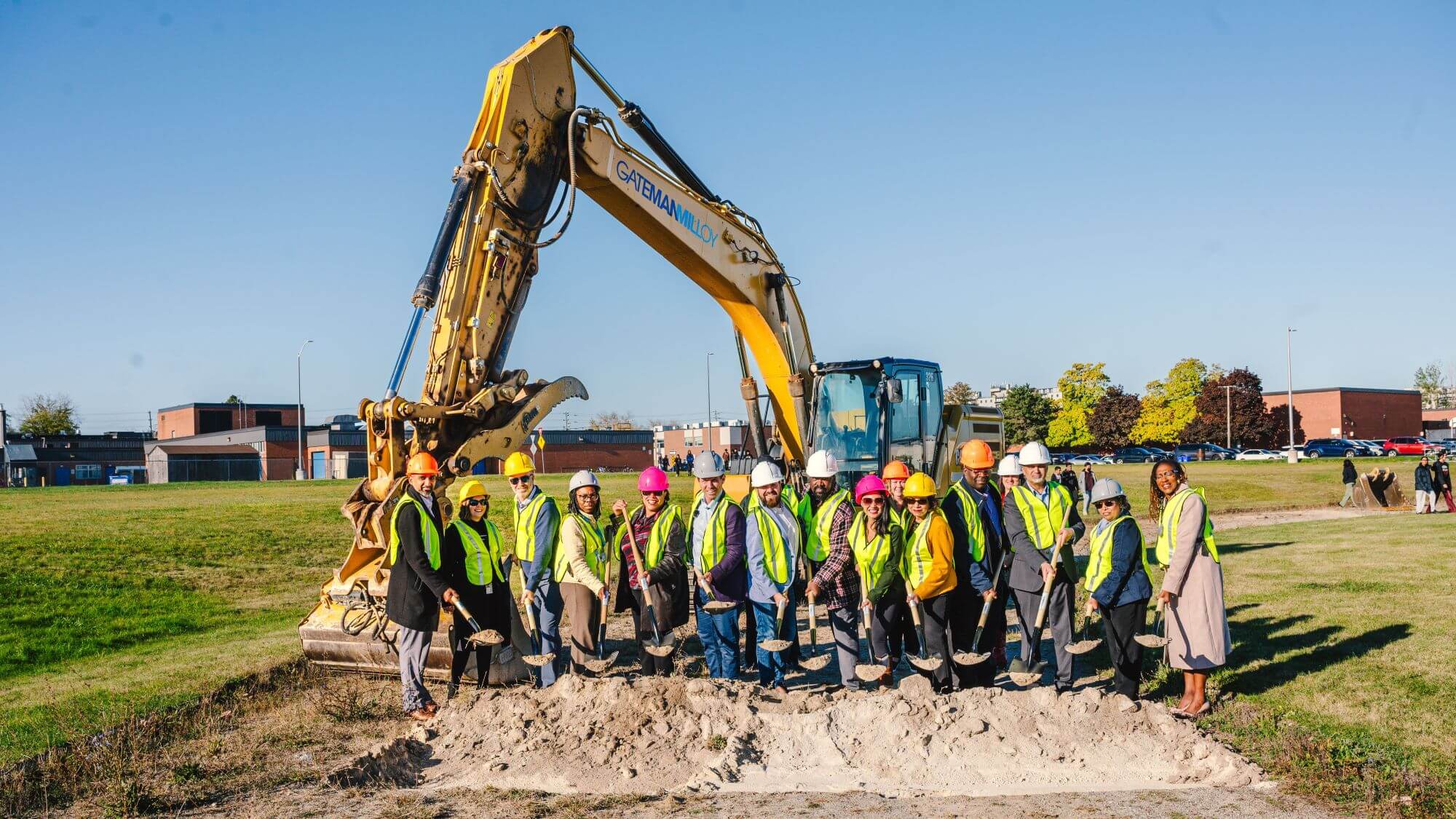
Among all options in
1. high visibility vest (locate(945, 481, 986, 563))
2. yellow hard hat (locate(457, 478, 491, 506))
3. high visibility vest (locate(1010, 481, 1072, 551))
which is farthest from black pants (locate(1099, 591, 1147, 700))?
yellow hard hat (locate(457, 478, 491, 506))

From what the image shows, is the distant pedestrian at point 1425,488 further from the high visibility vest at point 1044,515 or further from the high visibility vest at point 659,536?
the high visibility vest at point 659,536

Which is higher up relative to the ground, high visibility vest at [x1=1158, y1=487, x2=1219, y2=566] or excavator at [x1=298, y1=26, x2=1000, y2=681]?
excavator at [x1=298, y1=26, x2=1000, y2=681]

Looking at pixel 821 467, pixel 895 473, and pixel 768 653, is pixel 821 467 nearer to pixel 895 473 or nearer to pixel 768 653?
pixel 895 473

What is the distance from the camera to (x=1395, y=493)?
2803 centimetres

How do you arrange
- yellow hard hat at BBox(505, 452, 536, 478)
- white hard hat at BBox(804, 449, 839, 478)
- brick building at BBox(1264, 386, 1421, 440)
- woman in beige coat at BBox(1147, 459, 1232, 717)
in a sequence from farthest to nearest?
brick building at BBox(1264, 386, 1421, 440) → white hard hat at BBox(804, 449, 839, 478) → yellow hard hat at BBox(505, 452, 536, 478) → woman in beige coat at BBox(1147, 459, 1232, 717)

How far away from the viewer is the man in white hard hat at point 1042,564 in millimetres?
7652

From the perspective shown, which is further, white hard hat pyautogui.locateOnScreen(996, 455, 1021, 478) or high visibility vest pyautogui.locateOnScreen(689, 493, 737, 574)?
white hard hat pyautogui.locateOnScreen(996, 455, 1021, 478)

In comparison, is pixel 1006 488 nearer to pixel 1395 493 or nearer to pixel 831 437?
pixel 831 437

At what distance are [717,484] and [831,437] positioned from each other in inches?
207

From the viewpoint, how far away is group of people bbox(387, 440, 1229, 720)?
7.38 meters

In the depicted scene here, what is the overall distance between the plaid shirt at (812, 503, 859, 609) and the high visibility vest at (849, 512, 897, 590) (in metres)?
0.07

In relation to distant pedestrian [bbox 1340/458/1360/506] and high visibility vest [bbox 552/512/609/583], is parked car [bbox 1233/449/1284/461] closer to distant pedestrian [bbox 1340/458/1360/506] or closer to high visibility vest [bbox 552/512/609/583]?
distant pedestrian [bbox 1340/458/1360/506]

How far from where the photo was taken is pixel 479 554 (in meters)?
7.93

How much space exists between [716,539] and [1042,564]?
2.30m
